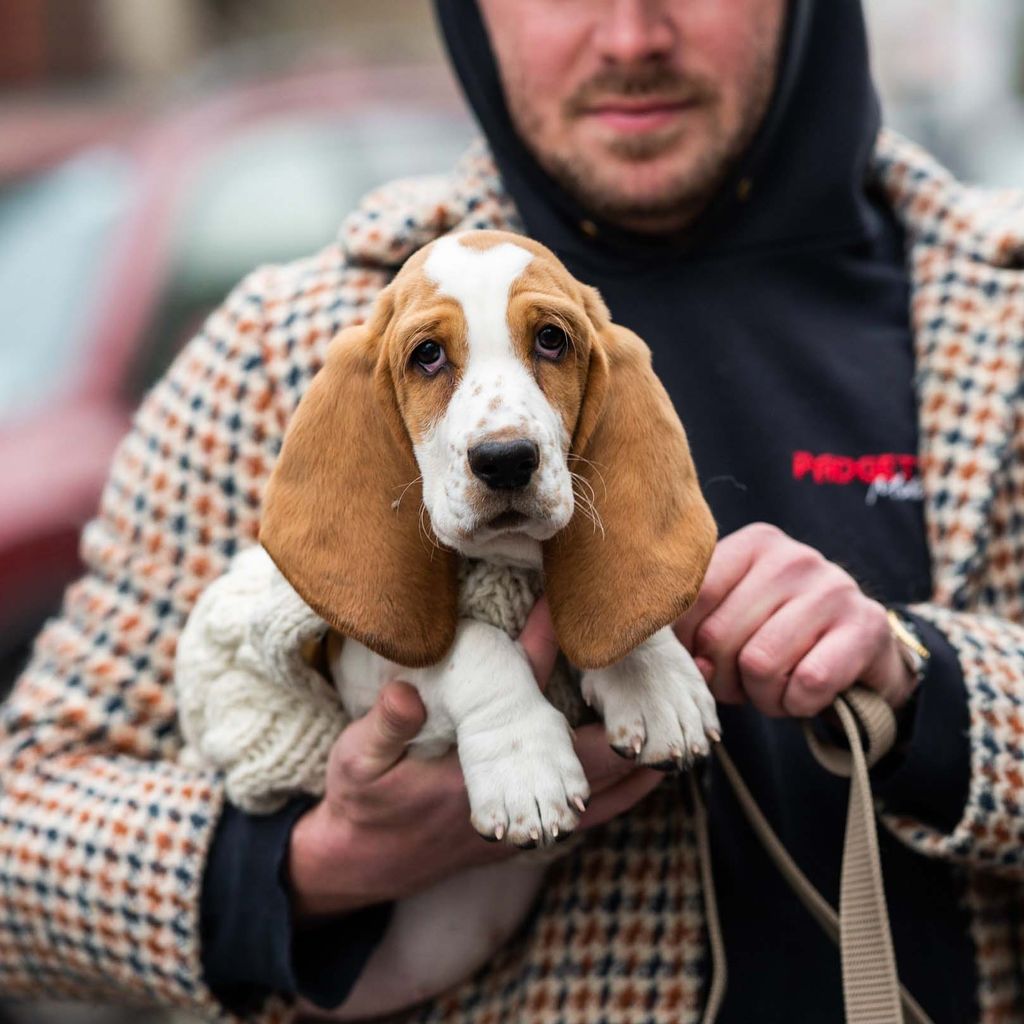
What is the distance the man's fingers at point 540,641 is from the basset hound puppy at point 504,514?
0.02m

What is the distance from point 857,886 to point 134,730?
0.79m

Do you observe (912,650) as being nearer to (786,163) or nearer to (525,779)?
(525,779)

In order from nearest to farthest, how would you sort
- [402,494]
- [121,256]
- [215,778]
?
[402,494] → [215,778] → [121,256]

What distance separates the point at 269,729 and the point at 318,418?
0.38 metres

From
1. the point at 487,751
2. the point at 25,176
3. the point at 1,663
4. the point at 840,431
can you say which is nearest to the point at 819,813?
the point at 840,431

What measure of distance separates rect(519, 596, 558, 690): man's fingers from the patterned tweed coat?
0.38 m

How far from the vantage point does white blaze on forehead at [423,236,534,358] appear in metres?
1.08

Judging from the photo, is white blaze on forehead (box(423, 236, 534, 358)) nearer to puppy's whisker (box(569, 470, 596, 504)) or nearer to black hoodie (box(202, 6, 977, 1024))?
puppy's whisker (box(569, 470, 596, 504))

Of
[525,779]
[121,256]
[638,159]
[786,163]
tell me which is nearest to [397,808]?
[525,779]

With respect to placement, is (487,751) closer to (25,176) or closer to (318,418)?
(318,418)

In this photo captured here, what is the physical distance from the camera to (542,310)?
108 cm

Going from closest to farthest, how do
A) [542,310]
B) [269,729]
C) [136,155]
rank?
1. [542,310]
2. [269,729]
3. [136,155]

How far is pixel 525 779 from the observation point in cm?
114

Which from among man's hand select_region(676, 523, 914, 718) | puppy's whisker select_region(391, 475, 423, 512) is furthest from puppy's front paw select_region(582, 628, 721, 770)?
puppy's whisker select_region(391, 475, 423, 512)
